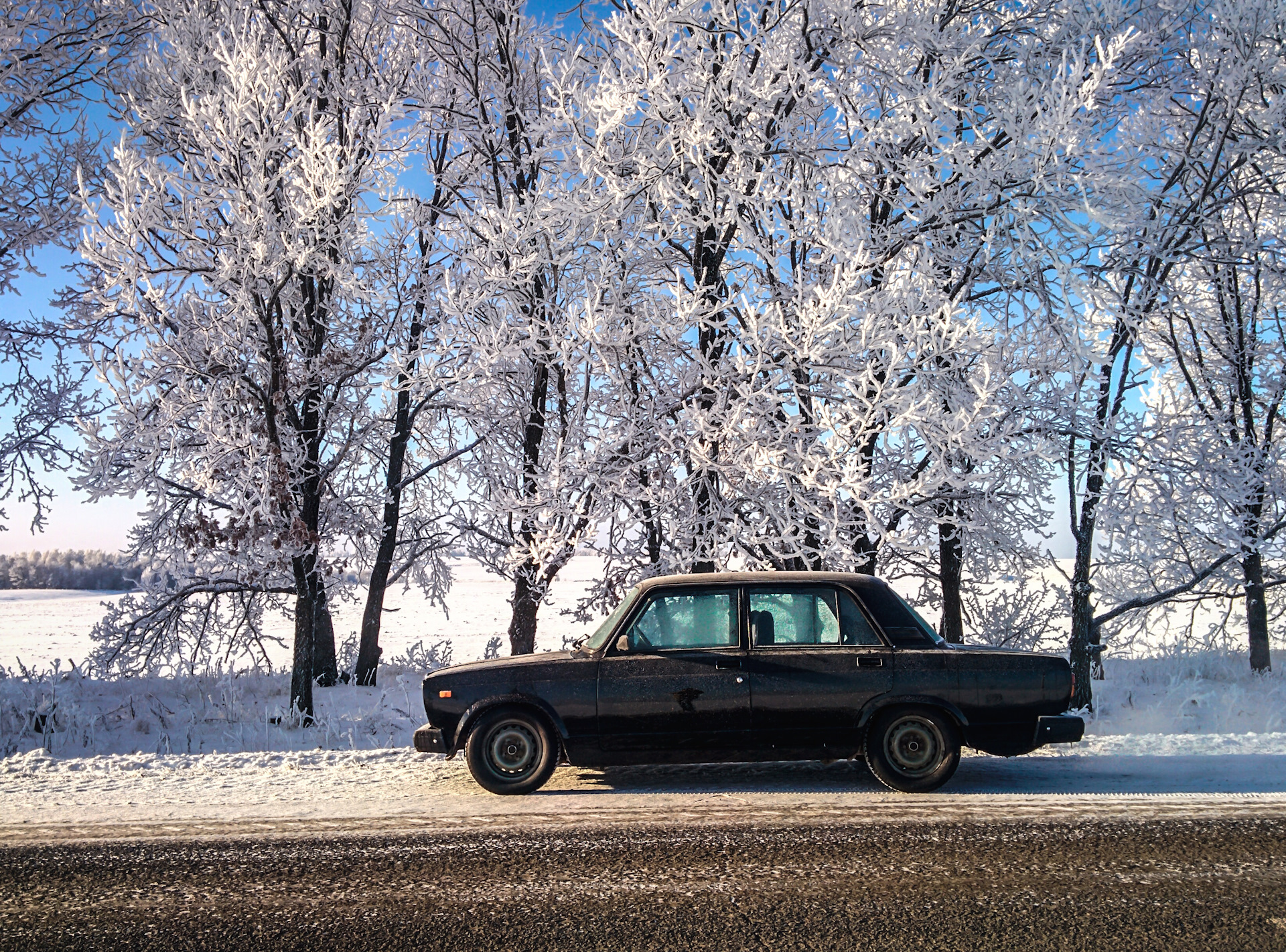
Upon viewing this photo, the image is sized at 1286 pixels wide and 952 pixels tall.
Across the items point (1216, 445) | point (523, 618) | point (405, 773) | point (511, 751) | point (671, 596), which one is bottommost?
point (405, 773)

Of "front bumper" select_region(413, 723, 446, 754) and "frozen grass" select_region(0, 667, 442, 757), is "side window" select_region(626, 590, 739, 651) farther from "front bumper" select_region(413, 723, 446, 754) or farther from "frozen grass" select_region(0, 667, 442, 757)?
"frozen grass" select_region(0, 667, 442, 757)

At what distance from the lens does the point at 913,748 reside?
6176mm

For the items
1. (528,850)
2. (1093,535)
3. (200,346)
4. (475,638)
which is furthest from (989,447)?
(475,638)

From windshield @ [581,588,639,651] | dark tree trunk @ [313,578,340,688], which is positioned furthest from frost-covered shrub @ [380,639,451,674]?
windshield @ [581,588,639,651]

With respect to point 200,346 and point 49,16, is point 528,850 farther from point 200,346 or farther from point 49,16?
point 49,16

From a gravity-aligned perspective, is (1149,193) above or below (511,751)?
above

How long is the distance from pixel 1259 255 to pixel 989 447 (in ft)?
25.3

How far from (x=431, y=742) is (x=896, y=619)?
11.7ft

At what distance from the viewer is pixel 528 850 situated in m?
4.71

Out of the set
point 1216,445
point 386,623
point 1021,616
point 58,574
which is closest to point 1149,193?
point 1216,445

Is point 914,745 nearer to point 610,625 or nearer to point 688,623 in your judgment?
point 688,623

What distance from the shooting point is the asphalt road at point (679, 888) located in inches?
142

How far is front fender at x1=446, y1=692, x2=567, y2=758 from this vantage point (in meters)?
6.16

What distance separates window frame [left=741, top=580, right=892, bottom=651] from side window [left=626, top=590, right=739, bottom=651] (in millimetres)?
86
